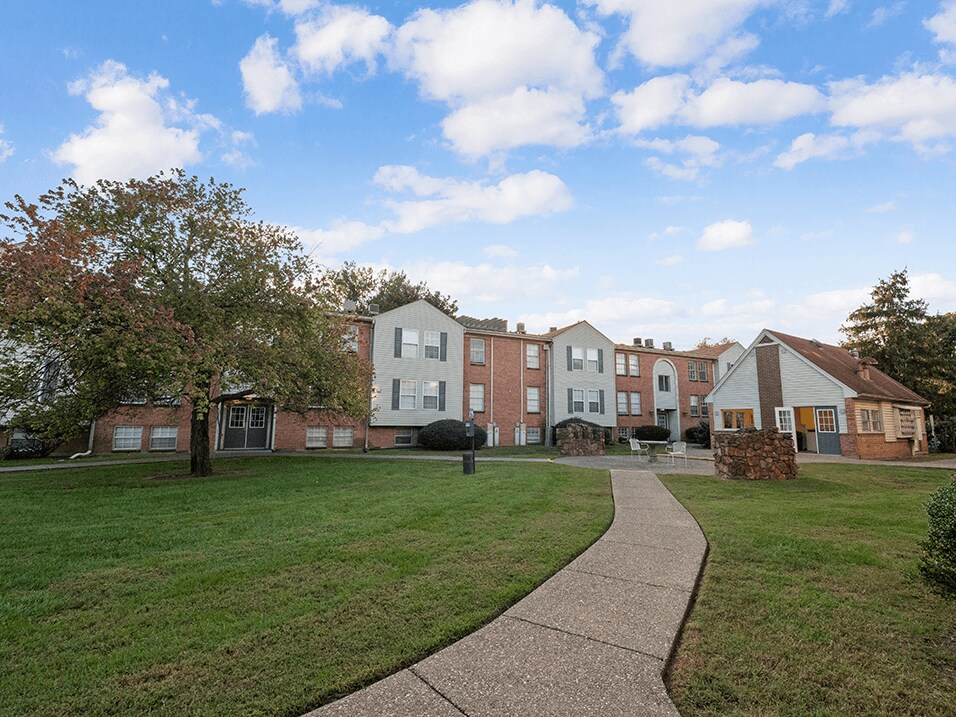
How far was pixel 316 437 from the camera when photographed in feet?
83.6

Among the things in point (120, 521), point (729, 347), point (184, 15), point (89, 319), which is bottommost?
point (120, 521)

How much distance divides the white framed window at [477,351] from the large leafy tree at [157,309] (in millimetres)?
14485

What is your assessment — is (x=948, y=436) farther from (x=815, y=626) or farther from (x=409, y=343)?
(x=815, y=626)

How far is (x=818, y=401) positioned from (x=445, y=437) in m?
18.6

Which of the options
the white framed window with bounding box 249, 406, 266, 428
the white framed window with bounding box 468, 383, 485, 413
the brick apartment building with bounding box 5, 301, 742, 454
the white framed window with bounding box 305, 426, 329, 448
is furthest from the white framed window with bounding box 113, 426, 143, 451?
the white framed window with bounding box 468, 383, 485, 413

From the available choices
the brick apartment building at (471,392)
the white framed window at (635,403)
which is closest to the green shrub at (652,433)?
the brick apartment building at (471,392)

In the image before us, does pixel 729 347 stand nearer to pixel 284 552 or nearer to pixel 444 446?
pixel 444 446

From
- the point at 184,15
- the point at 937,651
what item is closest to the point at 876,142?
the point at 937,651

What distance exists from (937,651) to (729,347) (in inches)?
1605

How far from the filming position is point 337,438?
2584cm

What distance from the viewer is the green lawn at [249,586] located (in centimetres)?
289

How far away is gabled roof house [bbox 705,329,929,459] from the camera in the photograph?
71.7 ft

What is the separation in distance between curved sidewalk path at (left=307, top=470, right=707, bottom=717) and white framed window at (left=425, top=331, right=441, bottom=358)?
918 inches

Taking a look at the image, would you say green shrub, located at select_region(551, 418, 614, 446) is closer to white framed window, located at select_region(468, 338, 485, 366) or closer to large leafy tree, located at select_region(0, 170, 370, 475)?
white framed window, located at select_region(468, 338, 485, 366)
